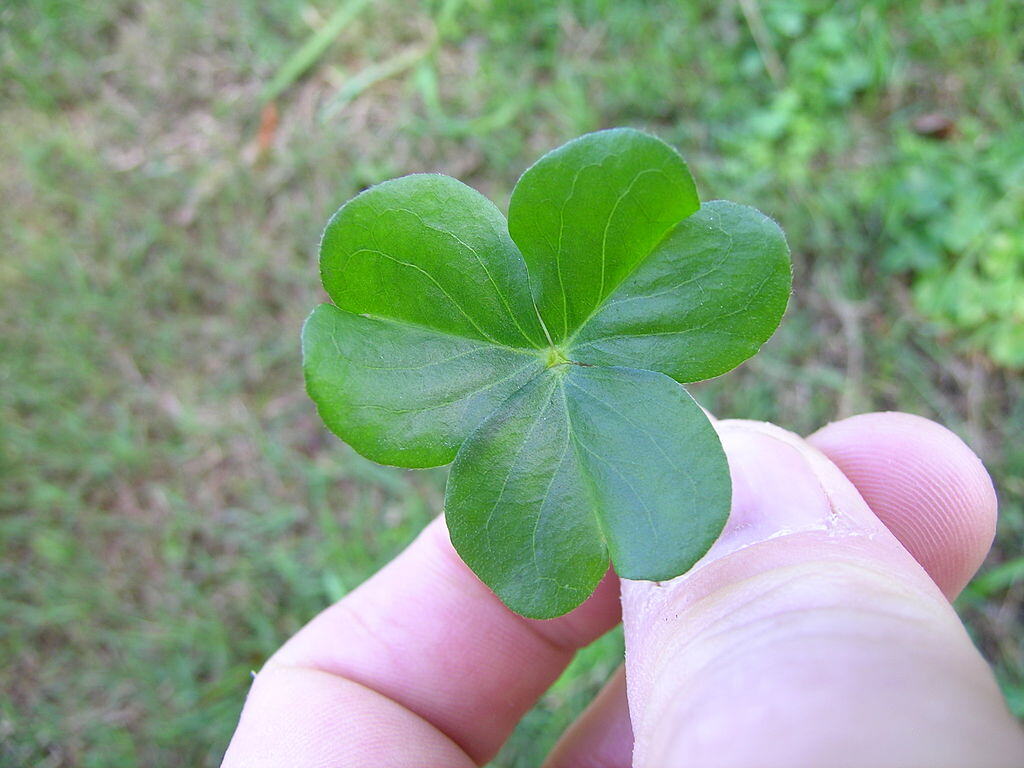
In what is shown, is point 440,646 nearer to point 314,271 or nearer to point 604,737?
point 604,737

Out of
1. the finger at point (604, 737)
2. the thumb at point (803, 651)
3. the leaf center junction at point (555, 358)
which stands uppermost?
the leaf center junction at point (555, 358)

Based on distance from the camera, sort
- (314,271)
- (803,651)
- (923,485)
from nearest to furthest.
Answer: (803,651), (923,485), (314,271)

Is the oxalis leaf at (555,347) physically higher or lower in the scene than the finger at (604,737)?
higher

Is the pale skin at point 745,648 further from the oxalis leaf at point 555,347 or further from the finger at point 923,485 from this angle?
the oxalis leaf at point 555,347

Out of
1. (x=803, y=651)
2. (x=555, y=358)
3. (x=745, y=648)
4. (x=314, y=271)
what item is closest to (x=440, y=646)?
(x=555, y=358)

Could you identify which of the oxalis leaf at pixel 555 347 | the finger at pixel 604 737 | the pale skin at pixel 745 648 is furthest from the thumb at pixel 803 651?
the finger at pixel 604 737

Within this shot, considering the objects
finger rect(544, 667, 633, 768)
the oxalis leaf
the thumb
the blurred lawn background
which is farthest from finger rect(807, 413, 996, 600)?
the blurred lawn background
